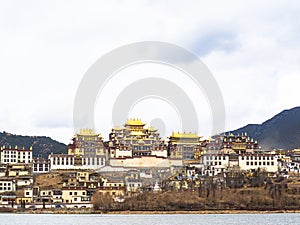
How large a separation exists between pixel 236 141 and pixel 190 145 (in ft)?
16.6

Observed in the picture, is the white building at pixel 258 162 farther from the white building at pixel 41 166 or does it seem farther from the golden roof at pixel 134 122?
the white building at pixel 41 166

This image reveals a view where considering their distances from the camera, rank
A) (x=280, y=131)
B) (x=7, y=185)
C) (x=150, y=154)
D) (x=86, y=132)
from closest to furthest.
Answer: (x=7, y=185)
(x=150, y=154)
(x=86, y=132)
(x=280, y=131)

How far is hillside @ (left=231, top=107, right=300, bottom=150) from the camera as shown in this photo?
350 ft

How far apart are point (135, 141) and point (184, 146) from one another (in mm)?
5385

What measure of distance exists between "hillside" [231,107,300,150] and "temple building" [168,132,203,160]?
35718 millimetres

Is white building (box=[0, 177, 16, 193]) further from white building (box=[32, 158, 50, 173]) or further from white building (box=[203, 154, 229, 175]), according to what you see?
white building (box=[203, 154, 229, 175])

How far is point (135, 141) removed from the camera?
71.4 meters

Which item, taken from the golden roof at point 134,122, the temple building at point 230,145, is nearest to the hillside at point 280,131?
the temple building at point 230,145

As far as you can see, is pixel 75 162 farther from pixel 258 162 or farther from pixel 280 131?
pixel 280 131

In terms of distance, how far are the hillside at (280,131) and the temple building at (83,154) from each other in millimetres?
43481

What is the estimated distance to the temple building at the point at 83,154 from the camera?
6612 centimetres

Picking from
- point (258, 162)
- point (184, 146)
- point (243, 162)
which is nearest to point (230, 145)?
point (243, 162)

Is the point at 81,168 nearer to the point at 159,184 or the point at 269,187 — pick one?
the point at 159,184

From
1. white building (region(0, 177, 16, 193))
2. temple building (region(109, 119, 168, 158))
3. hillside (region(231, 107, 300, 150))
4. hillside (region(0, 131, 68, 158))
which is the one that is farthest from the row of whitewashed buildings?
hillside (region(231, 107, 300, 150))
